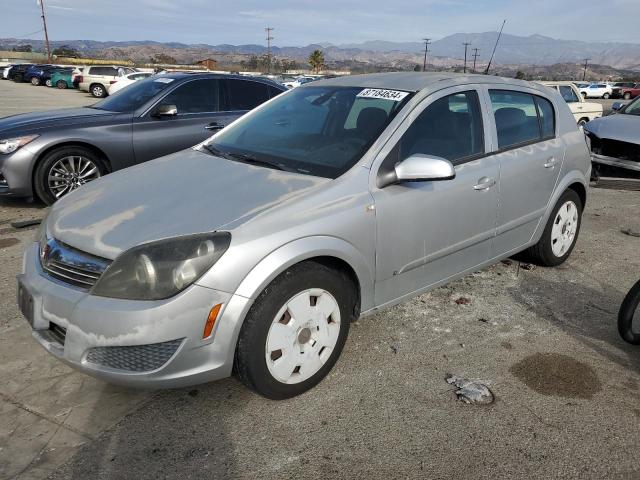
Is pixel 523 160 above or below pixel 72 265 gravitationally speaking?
above

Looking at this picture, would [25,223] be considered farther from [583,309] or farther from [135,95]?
[583,309]

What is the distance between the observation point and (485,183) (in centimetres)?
342

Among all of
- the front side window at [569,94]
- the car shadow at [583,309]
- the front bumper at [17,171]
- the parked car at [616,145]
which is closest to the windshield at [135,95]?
the front bumper at [17,171]

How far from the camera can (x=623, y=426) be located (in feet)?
8.28

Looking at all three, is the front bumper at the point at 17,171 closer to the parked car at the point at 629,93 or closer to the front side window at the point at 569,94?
the front side window at the point at 569,94

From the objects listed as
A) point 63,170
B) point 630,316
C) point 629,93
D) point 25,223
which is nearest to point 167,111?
point 63,170

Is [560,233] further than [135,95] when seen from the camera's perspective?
No

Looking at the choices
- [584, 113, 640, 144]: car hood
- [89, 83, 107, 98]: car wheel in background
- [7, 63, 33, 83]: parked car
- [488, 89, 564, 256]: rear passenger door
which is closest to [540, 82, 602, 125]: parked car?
[584, 113, 640, 144]: car hood

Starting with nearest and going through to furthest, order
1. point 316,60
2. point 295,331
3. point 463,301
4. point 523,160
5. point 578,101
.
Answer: point 295,331 → point 523,160 → point 463,301 → point 578,101 → point 316,60

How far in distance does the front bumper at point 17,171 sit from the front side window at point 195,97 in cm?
166

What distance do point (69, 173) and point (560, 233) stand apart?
5.22 meters

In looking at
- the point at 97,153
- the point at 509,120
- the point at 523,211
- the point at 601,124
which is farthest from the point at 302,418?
the point at 601,124

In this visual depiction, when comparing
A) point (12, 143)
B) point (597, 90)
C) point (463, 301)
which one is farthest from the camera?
point (597, 90)

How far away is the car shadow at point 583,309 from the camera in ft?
10.7
